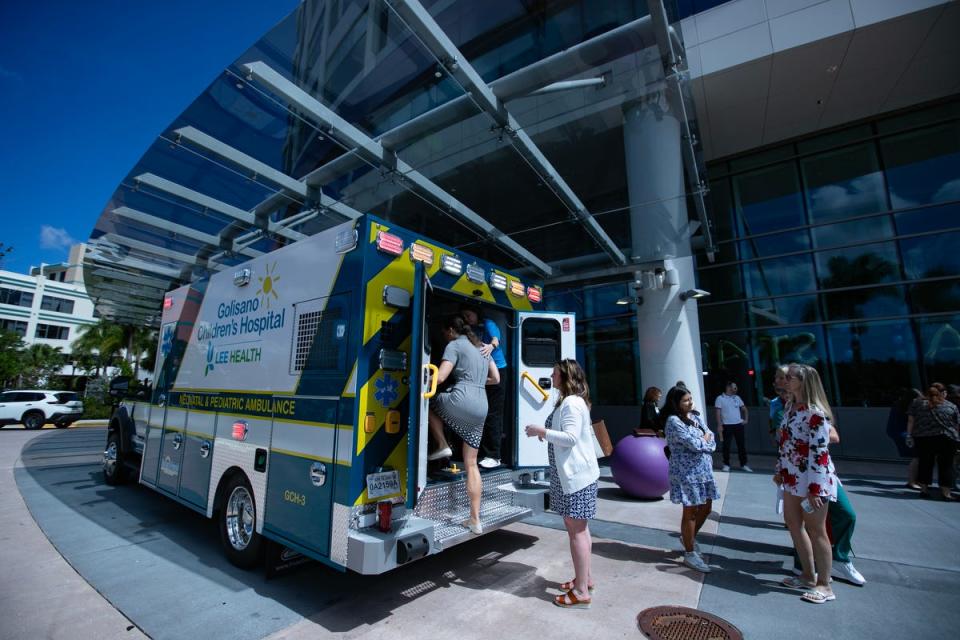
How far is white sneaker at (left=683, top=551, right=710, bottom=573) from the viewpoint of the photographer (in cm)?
383

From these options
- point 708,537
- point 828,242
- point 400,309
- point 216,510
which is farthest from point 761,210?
point 216,510

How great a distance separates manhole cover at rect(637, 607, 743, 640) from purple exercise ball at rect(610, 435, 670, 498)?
10.6 ft

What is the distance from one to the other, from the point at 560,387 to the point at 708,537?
9.54ft

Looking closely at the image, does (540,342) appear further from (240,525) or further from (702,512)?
(240,525)

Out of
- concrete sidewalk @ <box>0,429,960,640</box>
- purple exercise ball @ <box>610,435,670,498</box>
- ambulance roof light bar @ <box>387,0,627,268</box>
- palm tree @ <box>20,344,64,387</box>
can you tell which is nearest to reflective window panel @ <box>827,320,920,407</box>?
concrete sidewalk @ <box>0,429,960,640</box>

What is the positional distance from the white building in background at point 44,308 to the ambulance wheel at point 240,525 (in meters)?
50.2

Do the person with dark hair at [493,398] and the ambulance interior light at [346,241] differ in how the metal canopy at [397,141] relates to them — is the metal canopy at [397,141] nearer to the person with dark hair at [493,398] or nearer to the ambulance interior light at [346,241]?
the ambulance interior light at [346,241]

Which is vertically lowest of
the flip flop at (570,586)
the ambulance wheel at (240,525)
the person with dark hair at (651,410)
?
the flip flop at (570,586)

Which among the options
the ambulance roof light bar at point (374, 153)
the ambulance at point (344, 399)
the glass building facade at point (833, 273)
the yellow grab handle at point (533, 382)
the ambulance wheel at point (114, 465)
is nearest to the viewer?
the ambulance at point (344, 399)

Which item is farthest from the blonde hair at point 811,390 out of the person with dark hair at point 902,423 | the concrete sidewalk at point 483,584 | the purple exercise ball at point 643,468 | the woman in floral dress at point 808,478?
the person with dark hair at point 902,423

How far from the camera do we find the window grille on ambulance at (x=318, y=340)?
342cm

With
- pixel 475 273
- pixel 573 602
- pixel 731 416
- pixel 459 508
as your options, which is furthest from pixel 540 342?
pixel 731 416

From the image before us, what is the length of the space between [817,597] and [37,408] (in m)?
25.8

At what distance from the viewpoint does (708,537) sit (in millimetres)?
4793
